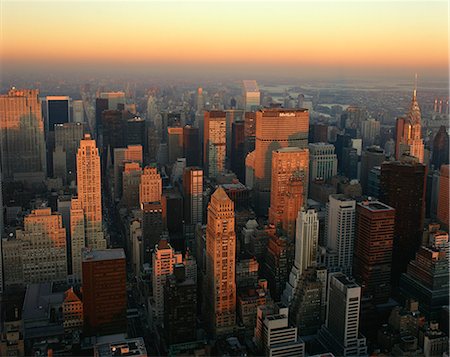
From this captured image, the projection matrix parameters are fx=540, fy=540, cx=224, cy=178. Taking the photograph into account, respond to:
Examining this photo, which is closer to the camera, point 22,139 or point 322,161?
point 22,139

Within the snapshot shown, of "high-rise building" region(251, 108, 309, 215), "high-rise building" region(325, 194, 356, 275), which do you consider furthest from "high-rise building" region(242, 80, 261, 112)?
"high-rise building" region(325, 194, 356, 275)

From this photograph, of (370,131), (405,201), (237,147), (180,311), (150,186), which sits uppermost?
(370,131)

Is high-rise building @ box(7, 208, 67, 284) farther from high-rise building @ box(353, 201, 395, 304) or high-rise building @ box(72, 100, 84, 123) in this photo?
high-rise building @ box(353, 201, 395, 304)

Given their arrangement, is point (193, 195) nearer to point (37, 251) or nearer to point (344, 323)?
point (37, 251)

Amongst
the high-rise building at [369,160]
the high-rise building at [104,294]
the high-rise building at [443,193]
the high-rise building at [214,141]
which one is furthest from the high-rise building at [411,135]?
the high-rise building at [104,294]

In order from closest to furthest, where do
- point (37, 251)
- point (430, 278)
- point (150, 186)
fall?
point (430, 278)
point (37, 251)
point (150, 186)

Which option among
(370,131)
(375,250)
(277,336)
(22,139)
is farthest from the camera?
(22,139)

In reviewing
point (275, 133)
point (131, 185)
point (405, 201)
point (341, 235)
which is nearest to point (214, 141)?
point (275, 133)

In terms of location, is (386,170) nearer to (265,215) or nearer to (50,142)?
(265,215)
